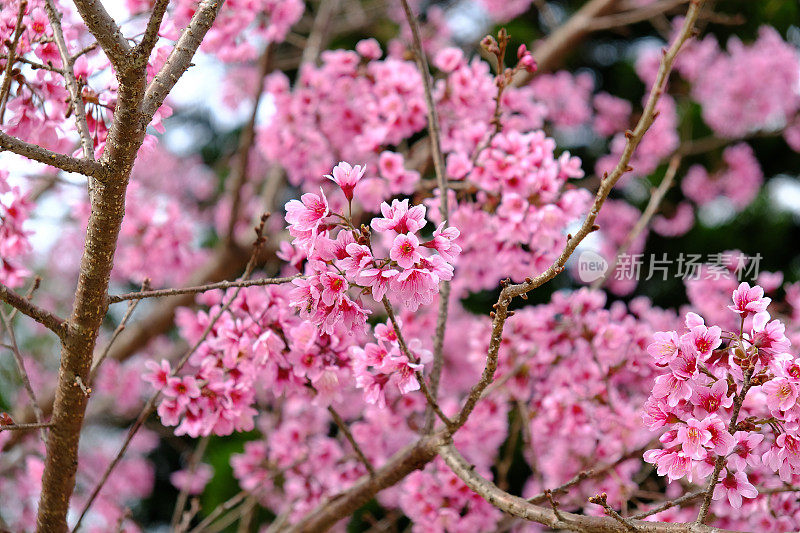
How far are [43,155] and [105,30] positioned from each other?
221 mm

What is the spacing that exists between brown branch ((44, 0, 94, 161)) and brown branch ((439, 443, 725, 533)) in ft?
3.03

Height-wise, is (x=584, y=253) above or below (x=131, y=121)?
above

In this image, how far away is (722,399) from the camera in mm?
1152

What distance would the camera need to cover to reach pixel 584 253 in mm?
2344

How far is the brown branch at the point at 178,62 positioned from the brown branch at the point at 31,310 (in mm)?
383

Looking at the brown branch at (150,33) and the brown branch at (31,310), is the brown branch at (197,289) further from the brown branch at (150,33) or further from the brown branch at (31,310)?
the brown branch at (150,33)

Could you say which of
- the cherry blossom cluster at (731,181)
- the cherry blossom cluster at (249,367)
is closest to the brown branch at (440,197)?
the cherry blossom cluster at (249,367)

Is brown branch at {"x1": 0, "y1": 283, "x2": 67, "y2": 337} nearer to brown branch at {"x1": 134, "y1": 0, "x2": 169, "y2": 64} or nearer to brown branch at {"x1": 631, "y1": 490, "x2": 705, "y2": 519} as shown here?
brown branch at {"x1": 134, "y1": 0, "x2": 169, "y2": 64}

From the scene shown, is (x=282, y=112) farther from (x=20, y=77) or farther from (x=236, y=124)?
(x=236, y=124)

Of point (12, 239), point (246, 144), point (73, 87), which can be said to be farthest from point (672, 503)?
point (246, 144)

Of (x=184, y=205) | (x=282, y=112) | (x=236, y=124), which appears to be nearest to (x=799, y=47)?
(x=282, y=112)

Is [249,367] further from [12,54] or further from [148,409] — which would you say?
[12,54]

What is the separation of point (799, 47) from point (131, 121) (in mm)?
4868

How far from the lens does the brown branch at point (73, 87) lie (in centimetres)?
127
